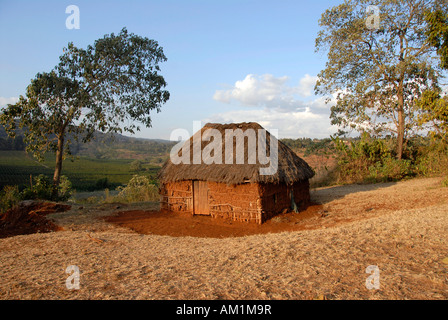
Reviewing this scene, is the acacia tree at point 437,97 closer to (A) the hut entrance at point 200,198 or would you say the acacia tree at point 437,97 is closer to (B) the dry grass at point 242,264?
(B) the dry grass at point 242,264

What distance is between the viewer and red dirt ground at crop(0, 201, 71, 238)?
888cm

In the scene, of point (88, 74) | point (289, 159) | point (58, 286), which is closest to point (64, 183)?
point (88, 74)

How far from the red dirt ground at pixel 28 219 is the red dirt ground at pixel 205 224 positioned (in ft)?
5.89

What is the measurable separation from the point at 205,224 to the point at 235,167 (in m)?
1.95

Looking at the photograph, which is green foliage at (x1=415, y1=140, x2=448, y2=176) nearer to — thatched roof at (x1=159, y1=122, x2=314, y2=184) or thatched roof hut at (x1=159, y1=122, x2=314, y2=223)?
thatched roof at (x1=159, y1=122, x2=314, y2=184)

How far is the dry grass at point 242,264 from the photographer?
3648mm

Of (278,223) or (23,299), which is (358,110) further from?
(23,299)

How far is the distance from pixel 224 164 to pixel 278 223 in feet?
8.11

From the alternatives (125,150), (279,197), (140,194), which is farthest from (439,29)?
(125,150)

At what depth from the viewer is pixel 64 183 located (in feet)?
53.4

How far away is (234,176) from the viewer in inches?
375
